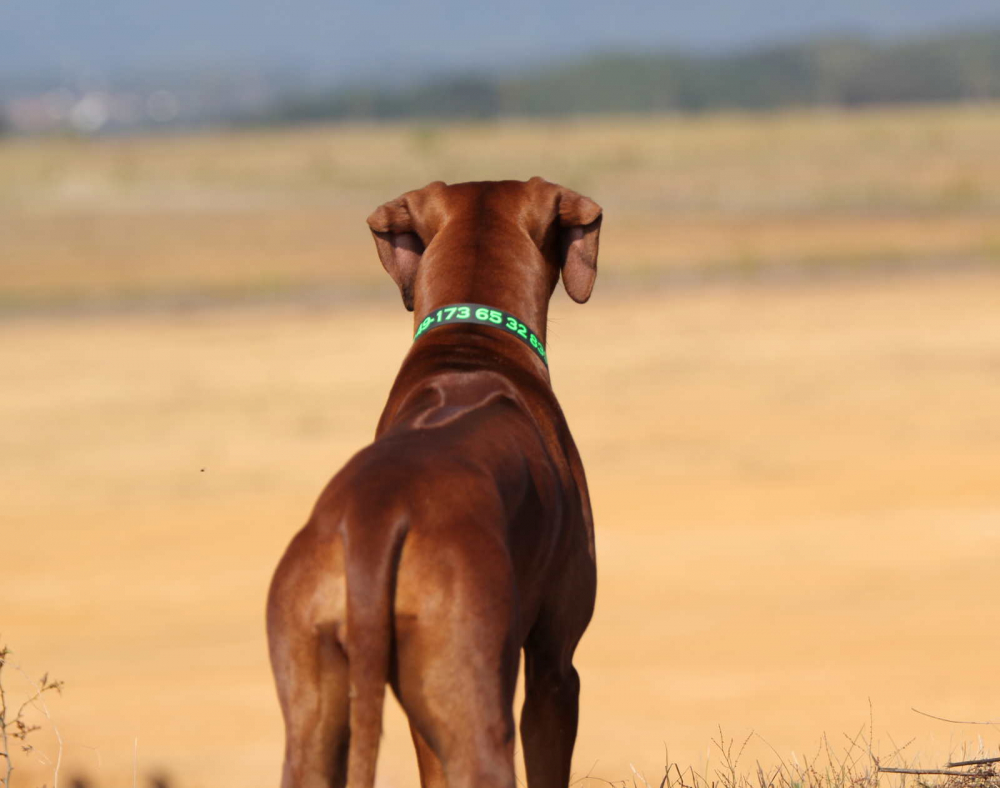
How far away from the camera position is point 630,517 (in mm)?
11391

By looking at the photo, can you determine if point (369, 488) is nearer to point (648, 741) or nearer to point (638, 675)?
point (648, 741)

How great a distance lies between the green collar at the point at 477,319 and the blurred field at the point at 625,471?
71.1 inches

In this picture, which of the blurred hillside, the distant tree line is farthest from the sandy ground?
the distant tree line

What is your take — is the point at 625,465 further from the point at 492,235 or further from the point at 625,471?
the point at 492,235

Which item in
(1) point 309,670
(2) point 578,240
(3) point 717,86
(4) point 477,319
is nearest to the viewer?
(1) point 309,670

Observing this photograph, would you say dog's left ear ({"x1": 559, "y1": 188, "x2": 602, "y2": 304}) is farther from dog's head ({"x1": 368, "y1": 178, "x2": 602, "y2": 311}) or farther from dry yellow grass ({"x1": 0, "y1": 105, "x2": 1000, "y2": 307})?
dry yellow grass ({"x1": 0, "y1": 105, "x2": 1000, "y2": 307})

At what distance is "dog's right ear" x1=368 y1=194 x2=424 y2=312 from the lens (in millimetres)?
4469

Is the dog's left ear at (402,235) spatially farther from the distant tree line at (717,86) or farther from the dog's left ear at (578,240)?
the distant tree line at (717,86)

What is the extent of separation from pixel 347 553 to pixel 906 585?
724 cm

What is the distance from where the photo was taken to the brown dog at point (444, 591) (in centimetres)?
293

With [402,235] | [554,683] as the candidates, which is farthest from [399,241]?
[554,683]

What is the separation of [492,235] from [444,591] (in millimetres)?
1556

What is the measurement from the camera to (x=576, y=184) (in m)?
40.9

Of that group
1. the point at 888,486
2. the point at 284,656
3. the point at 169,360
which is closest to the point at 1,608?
the point at 888,486
